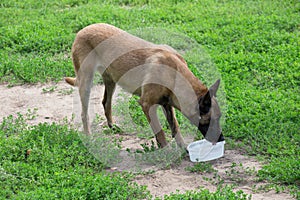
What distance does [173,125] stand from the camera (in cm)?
819

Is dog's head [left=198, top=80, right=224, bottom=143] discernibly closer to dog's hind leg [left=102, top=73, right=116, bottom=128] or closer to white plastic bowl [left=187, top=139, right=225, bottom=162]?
white plastic bowl [left=187, top=139, right=225, bottom=162]

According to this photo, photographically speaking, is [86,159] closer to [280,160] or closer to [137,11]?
[280,160]

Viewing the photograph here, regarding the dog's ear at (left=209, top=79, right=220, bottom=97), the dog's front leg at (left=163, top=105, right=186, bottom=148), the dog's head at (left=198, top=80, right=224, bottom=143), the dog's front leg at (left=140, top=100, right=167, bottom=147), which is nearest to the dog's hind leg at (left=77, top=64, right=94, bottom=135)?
the dog's front leg at (left=140, top=100, right=167, bottom=147)

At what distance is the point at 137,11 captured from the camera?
13234 mm

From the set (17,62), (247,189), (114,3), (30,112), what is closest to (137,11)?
(114,3)

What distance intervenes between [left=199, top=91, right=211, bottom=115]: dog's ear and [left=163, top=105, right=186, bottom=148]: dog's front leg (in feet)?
2.61

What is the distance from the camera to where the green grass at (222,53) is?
25.6ft

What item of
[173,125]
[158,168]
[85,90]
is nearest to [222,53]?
[173,125]

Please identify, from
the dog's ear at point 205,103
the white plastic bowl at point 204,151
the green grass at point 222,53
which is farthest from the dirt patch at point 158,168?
the dog's ear at point 205,103

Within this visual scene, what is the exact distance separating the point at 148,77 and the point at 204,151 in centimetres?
122

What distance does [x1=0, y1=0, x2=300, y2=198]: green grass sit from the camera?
25.6 feet

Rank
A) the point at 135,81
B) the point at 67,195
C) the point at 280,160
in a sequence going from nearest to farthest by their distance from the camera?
the point at 67,195 < the point at 280,160 < the point at 135,81

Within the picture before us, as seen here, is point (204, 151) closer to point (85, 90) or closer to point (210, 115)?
point (210, 115)

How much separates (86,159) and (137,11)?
6.19 m
